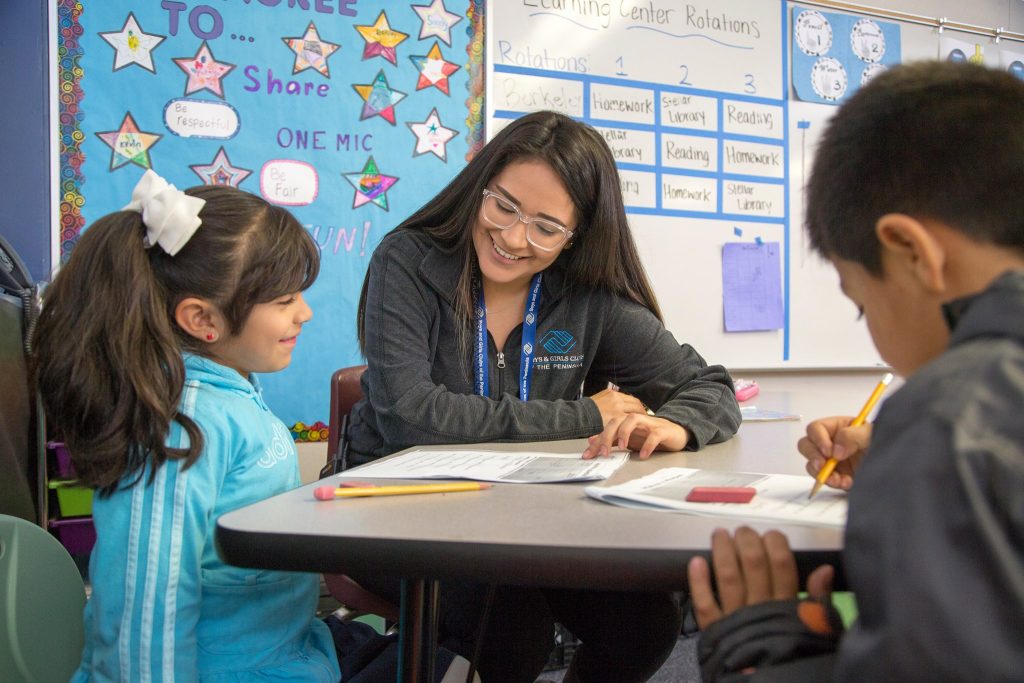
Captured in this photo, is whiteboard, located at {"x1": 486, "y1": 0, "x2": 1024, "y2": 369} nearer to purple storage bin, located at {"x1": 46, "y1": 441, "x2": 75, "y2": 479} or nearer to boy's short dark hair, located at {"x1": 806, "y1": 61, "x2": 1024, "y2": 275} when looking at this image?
purple storage bin, located at {"x1": 46, "y1": 441, "x2": 75, "y2": 479}

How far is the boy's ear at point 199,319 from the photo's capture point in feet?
3.36

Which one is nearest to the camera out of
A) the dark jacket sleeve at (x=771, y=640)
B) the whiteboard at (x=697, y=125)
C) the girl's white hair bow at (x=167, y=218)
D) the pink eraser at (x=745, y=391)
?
the dark jacket sleeve at (x=771, y=640)

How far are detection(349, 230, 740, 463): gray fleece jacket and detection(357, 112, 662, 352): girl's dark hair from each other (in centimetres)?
3

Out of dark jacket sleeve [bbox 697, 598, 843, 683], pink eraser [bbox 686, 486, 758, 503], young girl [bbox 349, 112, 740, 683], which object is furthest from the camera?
young girl [bbox 349, 112, 740, 683]

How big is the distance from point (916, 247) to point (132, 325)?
83 centimetres

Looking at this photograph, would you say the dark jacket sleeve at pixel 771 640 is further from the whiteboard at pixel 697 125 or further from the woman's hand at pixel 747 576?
the whiteboard at pixel 697 125

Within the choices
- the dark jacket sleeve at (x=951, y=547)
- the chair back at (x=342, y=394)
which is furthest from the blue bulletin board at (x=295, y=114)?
the dark jacket sleeve at (x=951, y=547)

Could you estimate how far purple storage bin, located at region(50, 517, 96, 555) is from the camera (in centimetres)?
203

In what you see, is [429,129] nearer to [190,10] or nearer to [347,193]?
[347,193]

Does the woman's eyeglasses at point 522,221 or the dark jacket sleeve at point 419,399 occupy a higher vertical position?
the woman's eyeglasses at point 522,221

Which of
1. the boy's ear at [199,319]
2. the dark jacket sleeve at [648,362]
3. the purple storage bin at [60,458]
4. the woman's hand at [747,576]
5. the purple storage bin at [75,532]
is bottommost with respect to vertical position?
the purple storage bin at [75,532]

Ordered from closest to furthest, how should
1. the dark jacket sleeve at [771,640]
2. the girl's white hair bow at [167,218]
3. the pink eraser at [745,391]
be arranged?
the dark jacket sleeve at [771,640]
the girl's white hair bow at [167,218]
the pink eraser at [745,391]

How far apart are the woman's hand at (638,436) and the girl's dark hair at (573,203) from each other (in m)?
0.46

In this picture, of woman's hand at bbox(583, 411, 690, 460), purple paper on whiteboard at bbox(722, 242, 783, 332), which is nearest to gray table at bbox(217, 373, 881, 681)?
woman's hand at bbox(583, 411, 690, 460)
